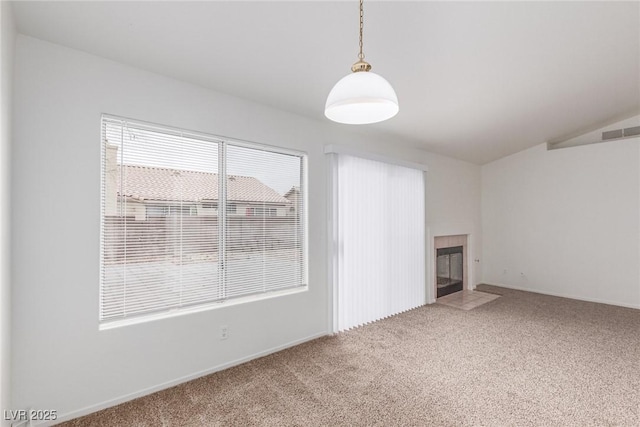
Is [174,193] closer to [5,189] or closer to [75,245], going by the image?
[75,245]

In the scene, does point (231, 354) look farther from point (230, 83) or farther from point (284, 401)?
point (230, 83)

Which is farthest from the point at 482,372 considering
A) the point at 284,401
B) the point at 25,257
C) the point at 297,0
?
the point at 25,257

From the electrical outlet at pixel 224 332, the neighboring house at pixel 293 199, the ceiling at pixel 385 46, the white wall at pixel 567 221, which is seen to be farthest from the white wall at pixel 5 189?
the white wall at pixel 567 221

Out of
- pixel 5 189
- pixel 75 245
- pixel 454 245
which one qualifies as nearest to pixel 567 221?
pixel 454 245

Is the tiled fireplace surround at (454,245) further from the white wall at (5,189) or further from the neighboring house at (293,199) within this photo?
the white wall at (5,189)

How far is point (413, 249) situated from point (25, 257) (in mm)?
4338

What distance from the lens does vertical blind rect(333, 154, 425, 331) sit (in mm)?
3783

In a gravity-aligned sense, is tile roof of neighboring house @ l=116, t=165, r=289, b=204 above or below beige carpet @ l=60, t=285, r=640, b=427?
above

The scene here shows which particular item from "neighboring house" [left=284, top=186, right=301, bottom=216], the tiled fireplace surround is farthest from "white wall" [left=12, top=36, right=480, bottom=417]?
the tiled fireplace surround

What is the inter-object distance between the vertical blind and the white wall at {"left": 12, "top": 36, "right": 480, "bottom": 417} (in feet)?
4.97

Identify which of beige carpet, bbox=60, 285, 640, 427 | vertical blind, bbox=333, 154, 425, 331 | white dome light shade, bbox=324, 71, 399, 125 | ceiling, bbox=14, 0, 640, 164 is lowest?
beige carpet, bbox=60, 285, 640, 427

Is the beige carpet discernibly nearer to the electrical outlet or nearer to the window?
the electrical outlet

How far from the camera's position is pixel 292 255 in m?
3.44

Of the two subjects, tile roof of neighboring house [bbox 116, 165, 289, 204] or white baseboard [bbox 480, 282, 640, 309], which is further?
white baseboard [bbox 480, 282, 640, 309]
